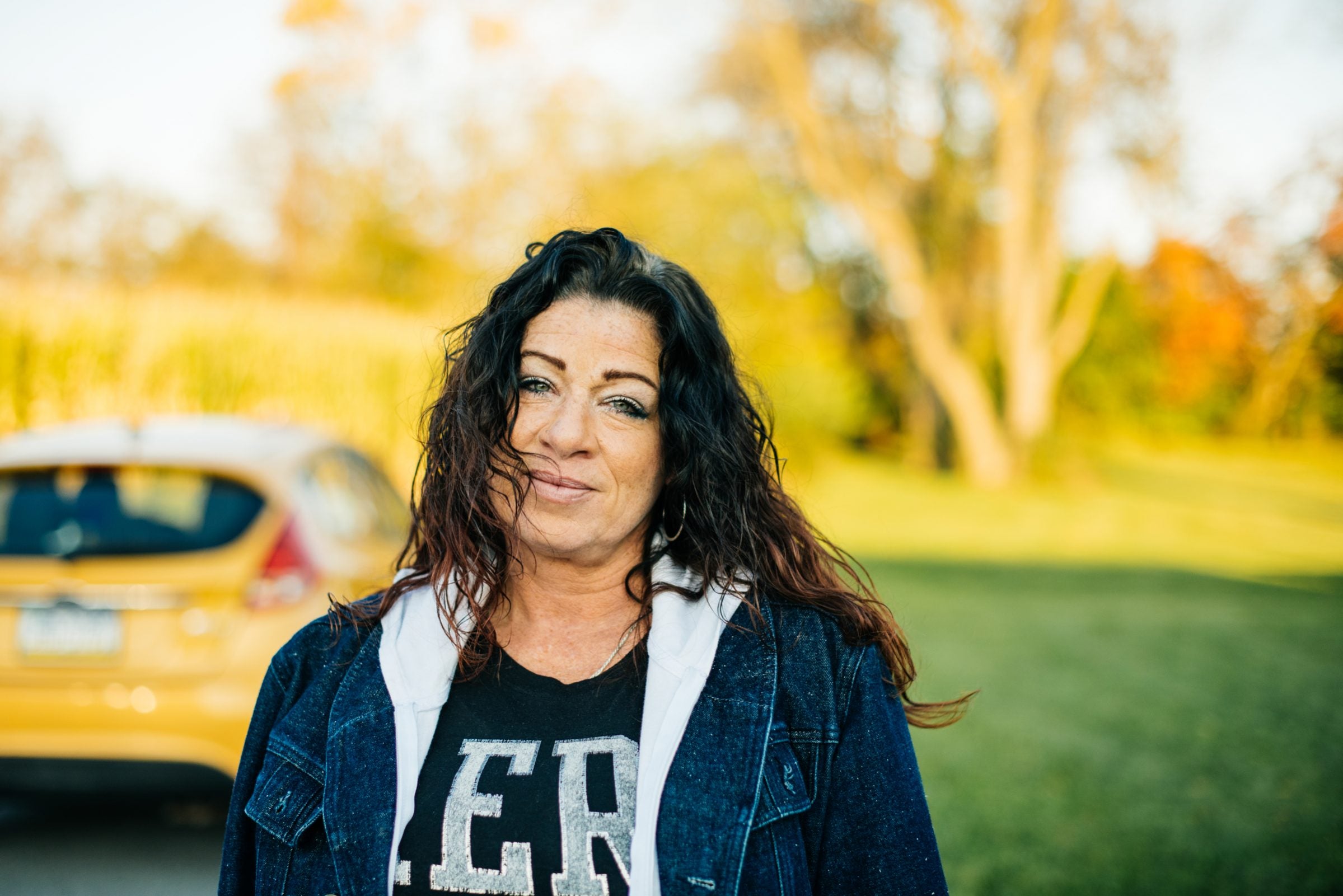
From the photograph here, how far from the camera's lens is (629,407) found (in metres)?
2.00

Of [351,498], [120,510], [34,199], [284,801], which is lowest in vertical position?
[284,801]

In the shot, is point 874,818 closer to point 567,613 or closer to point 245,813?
point 567,613

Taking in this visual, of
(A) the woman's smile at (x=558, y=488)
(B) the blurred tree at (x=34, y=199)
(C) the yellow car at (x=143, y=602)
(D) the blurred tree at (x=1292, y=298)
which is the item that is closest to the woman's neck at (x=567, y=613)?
(A) the woman's smile at (x=558, y=488)

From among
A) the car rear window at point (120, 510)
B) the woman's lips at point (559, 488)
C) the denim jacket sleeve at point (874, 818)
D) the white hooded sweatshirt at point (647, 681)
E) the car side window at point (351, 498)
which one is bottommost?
the denim jacket sleeve at point (874, 818)

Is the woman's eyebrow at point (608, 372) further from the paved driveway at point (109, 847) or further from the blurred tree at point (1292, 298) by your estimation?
the blurred tree at point (1292, 298)

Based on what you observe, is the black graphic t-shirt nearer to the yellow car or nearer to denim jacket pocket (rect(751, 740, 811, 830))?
denim jacket pocket (rect(751, 740, 811, 830))

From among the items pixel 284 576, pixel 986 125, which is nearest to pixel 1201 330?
pixel 986 125

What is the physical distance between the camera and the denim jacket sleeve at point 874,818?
161cm

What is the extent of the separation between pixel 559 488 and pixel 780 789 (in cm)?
74

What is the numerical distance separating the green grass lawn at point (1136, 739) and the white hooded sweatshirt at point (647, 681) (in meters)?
2.56

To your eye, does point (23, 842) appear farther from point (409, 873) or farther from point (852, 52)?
point (852, 52)

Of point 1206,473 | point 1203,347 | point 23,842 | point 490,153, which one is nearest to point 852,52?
point 490,153

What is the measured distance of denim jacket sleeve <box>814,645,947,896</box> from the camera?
63.2 inches

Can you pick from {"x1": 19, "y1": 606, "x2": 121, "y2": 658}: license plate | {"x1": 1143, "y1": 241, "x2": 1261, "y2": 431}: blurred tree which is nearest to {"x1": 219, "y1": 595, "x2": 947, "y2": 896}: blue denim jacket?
{"x1": 19, "y1": 606, "x2": 121, "y2": 658}: license plate
